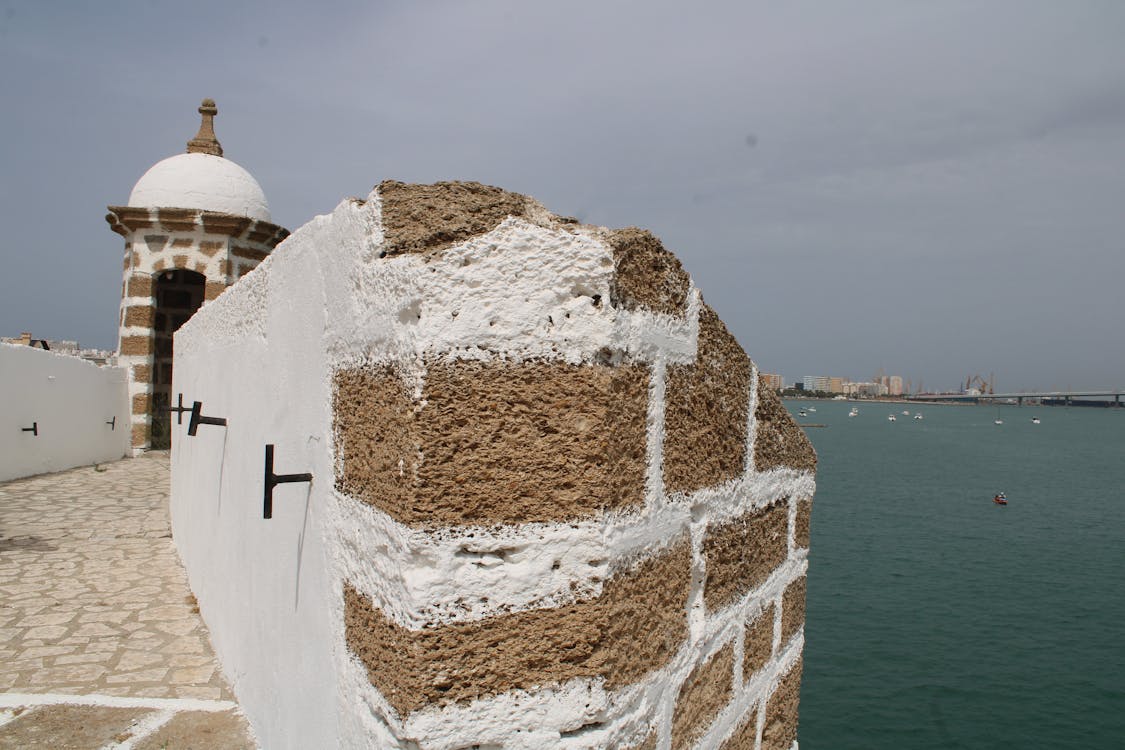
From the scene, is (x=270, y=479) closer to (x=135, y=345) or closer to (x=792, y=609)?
(x=792, y=609)

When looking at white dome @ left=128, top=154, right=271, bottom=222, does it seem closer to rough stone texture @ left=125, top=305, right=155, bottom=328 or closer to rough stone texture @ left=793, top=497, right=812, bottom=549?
rough stone texture @ left=125, top=305, right=155, bottom=328

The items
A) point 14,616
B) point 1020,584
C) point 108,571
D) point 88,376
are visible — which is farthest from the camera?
point 1020,584

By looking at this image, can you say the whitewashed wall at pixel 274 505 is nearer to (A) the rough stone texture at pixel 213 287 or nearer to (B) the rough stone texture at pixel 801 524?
(B) the rough stone texture at pixel 801 524

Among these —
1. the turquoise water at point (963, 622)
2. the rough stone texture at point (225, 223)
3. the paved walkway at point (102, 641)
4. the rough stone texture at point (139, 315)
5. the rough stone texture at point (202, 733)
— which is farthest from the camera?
the turquoise water at point (963, 622)

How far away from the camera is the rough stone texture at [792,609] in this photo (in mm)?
2379

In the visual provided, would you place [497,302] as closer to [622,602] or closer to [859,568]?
[622,602]

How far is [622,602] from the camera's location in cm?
141

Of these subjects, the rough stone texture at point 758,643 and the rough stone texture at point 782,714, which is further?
the rough stone texture at point 782,714

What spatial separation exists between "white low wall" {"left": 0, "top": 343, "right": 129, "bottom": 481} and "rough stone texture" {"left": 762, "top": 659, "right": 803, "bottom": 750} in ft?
30.6

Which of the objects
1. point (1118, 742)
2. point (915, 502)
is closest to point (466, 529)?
point (1118, 742)

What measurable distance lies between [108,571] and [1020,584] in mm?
19249

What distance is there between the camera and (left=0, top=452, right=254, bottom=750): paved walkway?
9.21 feet

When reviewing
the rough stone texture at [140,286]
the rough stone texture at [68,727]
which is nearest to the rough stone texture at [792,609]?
the rough stone texture at [68,727]

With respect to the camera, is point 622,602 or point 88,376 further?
point 88,376
